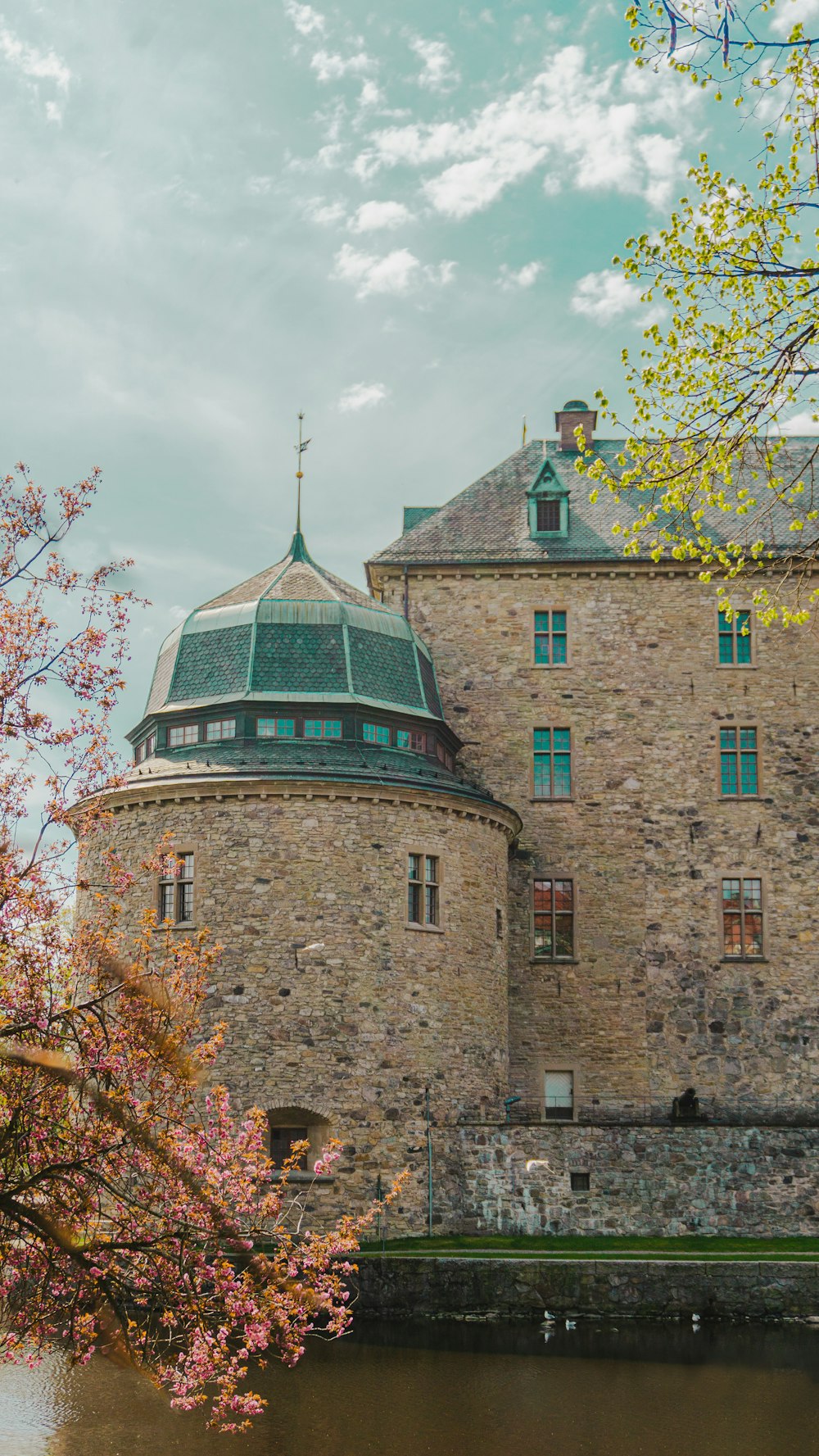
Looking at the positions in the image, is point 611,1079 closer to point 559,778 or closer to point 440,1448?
point 559,778

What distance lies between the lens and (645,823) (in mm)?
31031

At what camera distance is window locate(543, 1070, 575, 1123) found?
29625 mm

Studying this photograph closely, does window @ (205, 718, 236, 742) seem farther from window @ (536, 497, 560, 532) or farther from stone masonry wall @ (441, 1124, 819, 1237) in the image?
window @ (536, 497, 560, 532)

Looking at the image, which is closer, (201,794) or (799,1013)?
(201,794)

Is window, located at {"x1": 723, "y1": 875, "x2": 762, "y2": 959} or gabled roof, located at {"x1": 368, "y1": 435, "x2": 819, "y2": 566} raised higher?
gabled roof, located at {"x1": 368, "y1": 435, "x2": 819, "y2": 566}

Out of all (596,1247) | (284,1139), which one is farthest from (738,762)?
(284,1139)

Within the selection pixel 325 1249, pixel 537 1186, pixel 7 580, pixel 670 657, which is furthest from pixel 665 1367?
pixel 670 657

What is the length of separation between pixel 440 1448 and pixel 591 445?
25999 millimetres

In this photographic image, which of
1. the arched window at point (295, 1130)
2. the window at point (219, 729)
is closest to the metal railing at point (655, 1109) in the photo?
the arched window at point (295, 1130)

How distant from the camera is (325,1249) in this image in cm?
1197

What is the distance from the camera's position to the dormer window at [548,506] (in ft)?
109

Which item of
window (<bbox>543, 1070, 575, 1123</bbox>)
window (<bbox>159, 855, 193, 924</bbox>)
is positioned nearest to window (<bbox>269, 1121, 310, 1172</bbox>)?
window (<bbox>159, 855, 193, 924</bbox>)

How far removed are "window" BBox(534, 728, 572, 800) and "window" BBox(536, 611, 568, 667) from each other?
164 cm

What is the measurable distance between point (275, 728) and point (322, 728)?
886mm
